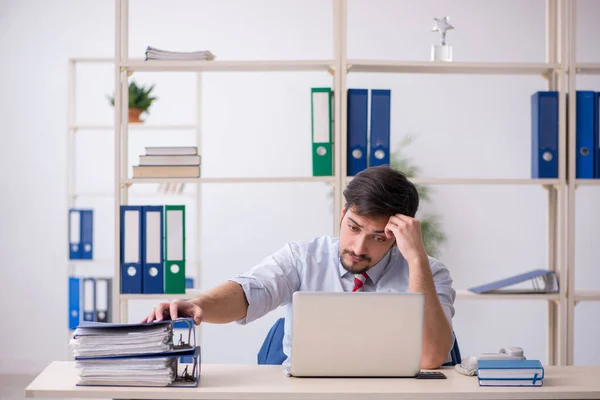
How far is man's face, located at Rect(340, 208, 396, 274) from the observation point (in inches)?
91.4

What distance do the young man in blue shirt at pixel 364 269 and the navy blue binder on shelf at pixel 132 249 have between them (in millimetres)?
831

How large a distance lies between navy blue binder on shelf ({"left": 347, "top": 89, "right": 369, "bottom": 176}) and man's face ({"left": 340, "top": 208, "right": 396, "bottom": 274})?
79 cm

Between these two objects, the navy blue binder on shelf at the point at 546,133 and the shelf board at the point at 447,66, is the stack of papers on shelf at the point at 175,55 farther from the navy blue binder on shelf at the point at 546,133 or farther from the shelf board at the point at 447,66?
the navy blue binder on shelf at the point at 546,133

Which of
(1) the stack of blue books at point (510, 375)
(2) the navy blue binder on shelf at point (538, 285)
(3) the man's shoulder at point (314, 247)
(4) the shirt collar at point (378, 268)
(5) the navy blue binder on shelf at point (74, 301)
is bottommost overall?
(5) the navy blue binder on shelf at point (74, 301)

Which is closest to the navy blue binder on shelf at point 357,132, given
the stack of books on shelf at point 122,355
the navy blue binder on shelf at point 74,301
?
the stack of books on shelf at point 122,355

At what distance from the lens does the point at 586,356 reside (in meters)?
5.09

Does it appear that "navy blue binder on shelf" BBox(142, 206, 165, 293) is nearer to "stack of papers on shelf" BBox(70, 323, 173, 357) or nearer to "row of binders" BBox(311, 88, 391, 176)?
"row of binders" BBox(311, 88, 391, 176)

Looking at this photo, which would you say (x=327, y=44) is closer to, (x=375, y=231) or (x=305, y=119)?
(x=305, y=119)

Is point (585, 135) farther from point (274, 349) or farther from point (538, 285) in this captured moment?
point (274, 349)

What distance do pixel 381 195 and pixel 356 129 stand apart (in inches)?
36.9

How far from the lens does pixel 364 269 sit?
2.39 metres

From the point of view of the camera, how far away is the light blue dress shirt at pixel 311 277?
2.40 m

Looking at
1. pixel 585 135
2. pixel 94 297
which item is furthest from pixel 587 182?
pixel 94 297

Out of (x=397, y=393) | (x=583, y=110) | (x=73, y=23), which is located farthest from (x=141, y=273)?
(x=73, y=23)
